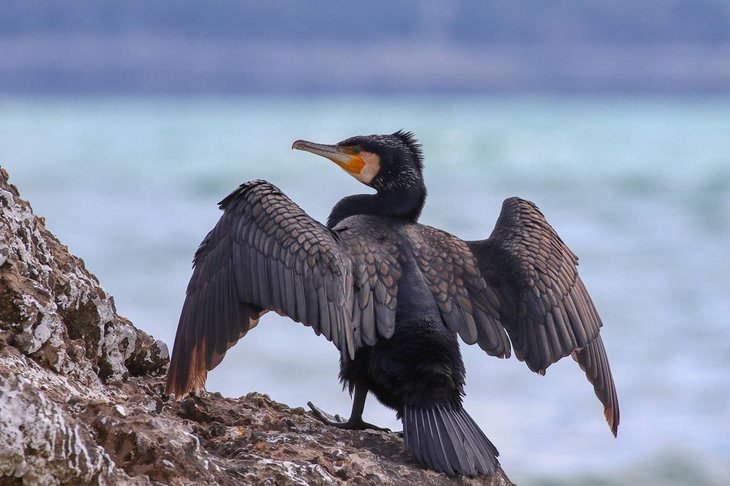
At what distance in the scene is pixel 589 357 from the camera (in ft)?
17.6

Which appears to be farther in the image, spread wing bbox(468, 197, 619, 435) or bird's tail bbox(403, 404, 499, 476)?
spread wing bbox(468, 197, 619, 435)

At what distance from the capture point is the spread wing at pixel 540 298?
5051 mm

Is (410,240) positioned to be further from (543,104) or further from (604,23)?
(604,23)

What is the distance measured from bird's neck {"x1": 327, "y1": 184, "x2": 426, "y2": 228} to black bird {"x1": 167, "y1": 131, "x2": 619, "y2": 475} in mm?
118

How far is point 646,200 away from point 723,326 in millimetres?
13408

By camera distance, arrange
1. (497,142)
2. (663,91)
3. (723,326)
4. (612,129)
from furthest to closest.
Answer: (663,91) < (612,129) < (497,142) < (723,326)

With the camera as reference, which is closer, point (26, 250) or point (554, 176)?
point (26, 250)

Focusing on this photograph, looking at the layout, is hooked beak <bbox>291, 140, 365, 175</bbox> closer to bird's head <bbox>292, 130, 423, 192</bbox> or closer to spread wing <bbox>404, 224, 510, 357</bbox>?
bird's head <bbox>292, 130, 423, 192</bbox>

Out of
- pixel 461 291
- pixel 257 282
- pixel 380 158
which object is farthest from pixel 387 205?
pixel 257 282

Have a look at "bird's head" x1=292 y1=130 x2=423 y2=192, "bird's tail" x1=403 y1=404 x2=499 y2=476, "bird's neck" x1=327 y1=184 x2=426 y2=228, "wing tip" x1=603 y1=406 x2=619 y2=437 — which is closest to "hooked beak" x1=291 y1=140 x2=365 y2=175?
"bird's head" x1=292 y1=130 x2=423 y2=192

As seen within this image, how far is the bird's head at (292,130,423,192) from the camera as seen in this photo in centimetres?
553

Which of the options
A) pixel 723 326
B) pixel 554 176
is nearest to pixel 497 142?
pixel 554 176

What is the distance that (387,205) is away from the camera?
5.49 m

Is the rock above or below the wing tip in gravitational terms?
below
